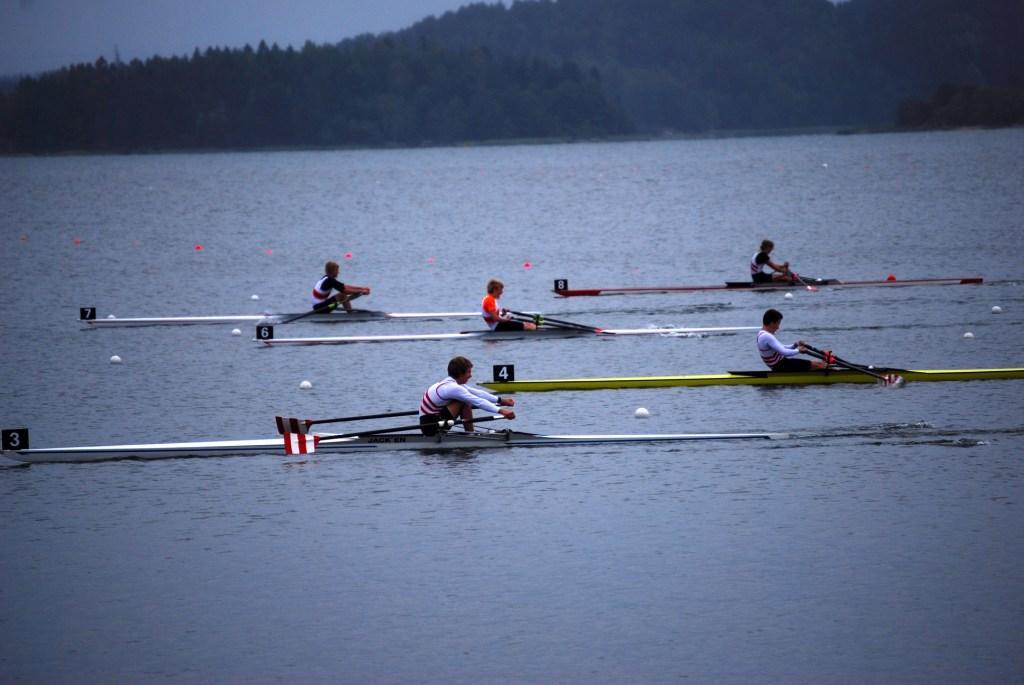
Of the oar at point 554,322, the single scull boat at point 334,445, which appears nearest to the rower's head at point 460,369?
the single scull boat at point 334,445

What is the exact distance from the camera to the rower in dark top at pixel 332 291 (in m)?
24.3

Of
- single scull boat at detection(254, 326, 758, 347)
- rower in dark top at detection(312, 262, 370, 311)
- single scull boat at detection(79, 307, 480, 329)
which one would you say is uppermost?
rower in dark top at detection(312, 262, 370, 311)

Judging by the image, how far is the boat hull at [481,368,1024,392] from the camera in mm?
18141

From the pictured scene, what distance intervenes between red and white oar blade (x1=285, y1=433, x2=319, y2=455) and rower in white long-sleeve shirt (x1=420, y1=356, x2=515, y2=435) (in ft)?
3.54

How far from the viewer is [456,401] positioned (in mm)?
15078

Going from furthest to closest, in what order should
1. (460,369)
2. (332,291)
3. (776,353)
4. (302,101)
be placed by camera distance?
(302,101) < (332,291) < (776,353) < (460,369)

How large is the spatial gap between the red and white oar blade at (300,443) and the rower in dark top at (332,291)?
9.19 m

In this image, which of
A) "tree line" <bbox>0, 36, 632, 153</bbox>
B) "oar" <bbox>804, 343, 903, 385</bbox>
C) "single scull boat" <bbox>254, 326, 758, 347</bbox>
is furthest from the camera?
"tree line" <bbox>0, 36, 632, 153</bbox>

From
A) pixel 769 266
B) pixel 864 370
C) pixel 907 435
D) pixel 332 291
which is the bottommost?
pixel 907 435

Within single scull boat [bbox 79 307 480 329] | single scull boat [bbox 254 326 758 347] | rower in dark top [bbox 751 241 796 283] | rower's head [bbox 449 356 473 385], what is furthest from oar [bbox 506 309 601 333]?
rower's head [bbox 449 356 473 385]

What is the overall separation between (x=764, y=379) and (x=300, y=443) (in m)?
5.95

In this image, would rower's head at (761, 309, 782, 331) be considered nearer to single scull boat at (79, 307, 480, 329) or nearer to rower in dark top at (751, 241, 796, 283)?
single scull boat at (79, 307, 480, 329)

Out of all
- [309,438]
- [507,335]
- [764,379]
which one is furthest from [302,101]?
[309,438]

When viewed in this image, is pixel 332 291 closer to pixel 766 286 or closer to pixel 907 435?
pixel 766 286
